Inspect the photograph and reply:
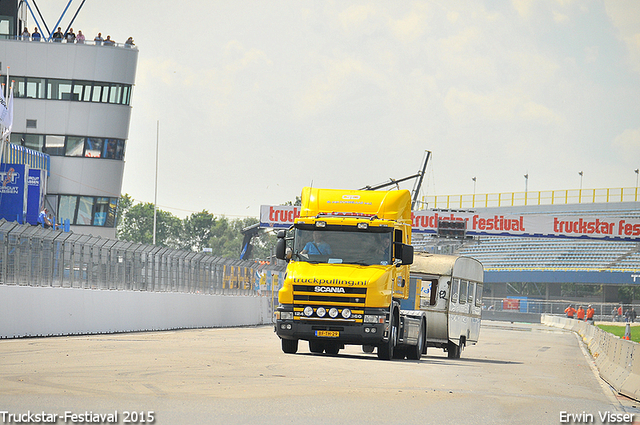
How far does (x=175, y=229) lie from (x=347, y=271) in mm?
143882

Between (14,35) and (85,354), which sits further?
(14,35)

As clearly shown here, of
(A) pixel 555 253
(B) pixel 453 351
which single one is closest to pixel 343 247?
(B) pixel 453 351

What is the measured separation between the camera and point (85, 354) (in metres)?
17.1

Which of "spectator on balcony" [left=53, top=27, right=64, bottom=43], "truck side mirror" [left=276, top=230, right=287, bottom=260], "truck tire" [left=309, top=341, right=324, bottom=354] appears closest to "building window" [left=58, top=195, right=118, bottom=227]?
"spectator on balcony" [left=53, top=27, right=64, bottom=43]

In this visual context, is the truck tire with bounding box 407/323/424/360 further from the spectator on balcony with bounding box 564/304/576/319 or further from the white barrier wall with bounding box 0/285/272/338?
the spectator on balcony with bounding box 564/304/576/319

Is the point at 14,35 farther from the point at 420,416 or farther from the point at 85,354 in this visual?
the point at 420,416

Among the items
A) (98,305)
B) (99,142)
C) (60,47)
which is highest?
(60,47)

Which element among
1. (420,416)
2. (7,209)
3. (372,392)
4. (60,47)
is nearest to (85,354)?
(372,392)

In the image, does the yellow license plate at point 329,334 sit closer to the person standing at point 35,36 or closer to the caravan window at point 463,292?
the caravan window at point 463,292

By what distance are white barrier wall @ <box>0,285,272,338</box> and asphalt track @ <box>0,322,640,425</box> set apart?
8.79 ft

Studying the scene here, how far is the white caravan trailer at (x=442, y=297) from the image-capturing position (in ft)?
75.8

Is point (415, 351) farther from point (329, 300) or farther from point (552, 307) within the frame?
point (552, 307)

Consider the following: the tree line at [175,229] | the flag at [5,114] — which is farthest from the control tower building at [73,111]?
the tree line at [175,229]

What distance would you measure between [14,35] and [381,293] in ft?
165
